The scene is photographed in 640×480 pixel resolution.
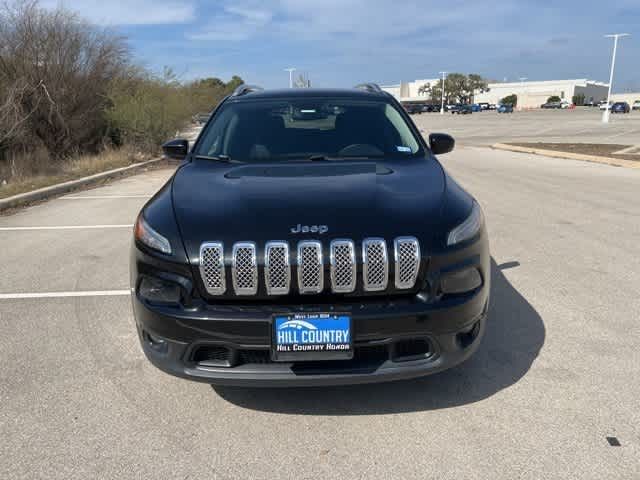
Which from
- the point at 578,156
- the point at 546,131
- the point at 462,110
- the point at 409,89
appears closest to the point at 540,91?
the point at 409,89

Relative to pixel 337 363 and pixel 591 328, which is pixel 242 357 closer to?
pixel 337 363

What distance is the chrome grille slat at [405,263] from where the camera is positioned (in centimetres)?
252

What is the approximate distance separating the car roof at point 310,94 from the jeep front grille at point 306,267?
2.28 meters

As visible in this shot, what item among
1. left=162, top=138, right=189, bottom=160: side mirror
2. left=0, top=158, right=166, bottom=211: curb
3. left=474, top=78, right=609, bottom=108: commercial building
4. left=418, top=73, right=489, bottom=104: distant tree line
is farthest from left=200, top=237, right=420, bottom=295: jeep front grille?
left=474, top=78, right=609, bottom=108: commercial building

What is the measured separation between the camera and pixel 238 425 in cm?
274

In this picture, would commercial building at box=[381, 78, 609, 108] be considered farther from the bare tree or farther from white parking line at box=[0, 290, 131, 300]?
white parking line at box=[0, 290, 131, 300]

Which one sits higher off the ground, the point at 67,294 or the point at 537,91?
the point at 537,91

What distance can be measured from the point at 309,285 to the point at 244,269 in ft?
1.02

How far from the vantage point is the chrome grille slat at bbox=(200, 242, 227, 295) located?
2510 millimetres

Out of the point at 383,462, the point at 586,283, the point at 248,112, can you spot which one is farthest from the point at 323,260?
the point at 586,283

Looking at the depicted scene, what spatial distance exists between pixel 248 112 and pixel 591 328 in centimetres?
300

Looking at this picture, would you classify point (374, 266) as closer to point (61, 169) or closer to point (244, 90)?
point (244, 90)

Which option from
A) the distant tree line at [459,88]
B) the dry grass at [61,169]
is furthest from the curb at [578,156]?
the distant tree line at [459,88]

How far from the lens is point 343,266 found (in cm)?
249
